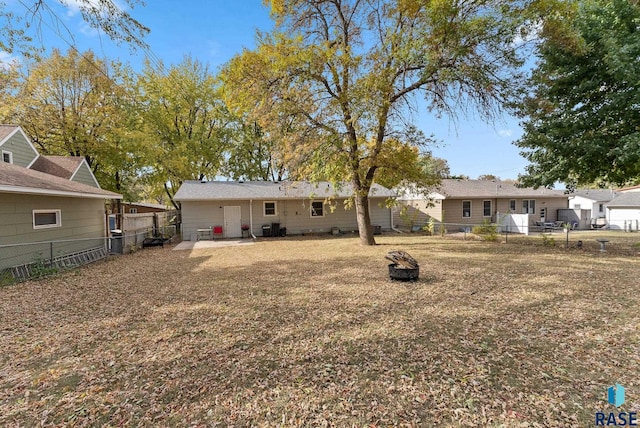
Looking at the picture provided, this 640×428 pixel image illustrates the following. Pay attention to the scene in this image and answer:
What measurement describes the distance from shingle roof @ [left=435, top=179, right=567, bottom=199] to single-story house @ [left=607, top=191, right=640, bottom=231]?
4.46 meters

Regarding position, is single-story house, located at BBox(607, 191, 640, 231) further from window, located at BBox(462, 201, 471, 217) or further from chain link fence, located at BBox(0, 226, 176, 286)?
chain link fence, located at BBox(0, 226, 176, 286)

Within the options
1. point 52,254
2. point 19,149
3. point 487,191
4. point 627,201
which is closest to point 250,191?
point 52,254

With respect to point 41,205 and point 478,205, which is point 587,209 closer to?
point 478,205

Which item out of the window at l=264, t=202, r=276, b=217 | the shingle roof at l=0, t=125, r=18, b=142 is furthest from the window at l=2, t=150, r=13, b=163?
the window at l=264, t=202, r=276, b=217

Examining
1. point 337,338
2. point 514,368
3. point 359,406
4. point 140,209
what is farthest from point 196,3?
point 140,209

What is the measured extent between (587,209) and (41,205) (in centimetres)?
3545

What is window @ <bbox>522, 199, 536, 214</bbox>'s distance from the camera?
69.3 ft

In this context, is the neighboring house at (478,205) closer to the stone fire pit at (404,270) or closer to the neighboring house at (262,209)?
the neighboring house at (262,209)

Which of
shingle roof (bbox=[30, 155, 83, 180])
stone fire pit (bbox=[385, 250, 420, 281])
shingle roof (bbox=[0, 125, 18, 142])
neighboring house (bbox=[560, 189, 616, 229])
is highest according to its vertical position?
shingle roof (bbox=[0, 125, 18, 142])

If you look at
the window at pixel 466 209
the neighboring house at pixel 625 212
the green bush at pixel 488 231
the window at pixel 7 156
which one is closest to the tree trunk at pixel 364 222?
the green bush at pixel 488 231

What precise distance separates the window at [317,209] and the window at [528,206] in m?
15.0

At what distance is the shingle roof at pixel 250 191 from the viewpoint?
50.7 feet

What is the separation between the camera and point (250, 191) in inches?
663

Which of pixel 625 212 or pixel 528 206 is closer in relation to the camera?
pixel 528 206
